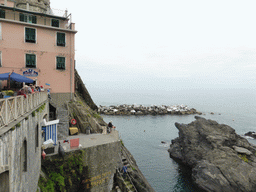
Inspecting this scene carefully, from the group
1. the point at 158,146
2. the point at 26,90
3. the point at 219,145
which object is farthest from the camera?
the point at 158,146

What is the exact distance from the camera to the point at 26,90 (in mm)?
9953

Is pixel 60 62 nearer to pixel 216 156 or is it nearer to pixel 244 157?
pixel 216 156

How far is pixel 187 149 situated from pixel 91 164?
26.4m

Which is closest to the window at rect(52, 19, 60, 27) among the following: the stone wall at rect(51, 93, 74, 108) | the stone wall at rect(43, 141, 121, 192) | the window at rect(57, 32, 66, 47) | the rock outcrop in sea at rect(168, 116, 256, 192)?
the window at rect(57, 32, 66, 47)

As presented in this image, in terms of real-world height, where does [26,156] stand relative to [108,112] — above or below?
above

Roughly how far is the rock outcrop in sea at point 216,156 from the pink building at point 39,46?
24.5 meters

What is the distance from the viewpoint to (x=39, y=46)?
2262cm

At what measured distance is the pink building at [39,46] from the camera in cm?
2109

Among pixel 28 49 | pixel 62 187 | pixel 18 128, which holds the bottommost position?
pixel 62 187

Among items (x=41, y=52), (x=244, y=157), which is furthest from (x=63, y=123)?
(x=244, y=157)

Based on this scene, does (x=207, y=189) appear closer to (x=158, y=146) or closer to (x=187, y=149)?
(x=187, y=149)

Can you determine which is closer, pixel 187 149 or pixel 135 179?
pixel 135 179

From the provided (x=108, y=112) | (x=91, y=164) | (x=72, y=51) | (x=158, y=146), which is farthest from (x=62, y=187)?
(x=108, y=112)

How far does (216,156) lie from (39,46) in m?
32.7
